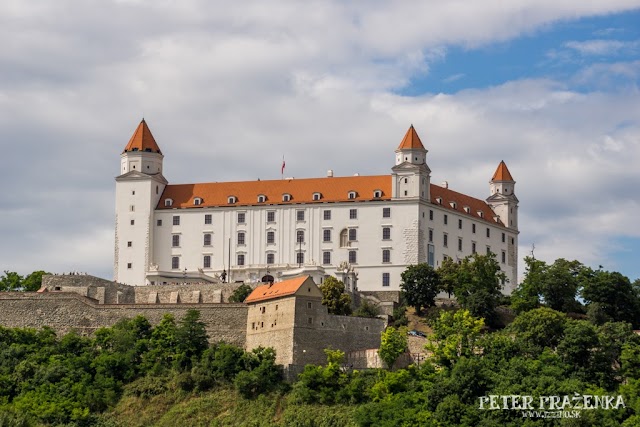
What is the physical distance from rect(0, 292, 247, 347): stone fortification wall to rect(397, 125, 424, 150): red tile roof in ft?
60.9

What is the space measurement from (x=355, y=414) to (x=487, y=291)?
1808cm

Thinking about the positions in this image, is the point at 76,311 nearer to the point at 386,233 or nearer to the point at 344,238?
the point at 344,238

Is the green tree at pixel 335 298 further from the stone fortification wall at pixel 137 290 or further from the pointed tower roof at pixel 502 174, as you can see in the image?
the pointed tower roof at pixel 502 174

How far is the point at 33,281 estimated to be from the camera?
9225 cm

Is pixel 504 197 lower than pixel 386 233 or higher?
higher

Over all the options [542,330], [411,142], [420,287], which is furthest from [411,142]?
[542,330]

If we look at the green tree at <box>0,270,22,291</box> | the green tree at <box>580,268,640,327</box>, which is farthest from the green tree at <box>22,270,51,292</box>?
the green tree at <box>580,268,640,327</box>

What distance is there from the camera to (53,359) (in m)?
79.1

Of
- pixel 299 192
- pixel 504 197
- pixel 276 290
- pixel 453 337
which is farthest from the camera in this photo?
pixel 504 197

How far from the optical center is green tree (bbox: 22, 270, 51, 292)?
91.8 metres

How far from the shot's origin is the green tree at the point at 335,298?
83.5 m

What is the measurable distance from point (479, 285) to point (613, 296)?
724cm

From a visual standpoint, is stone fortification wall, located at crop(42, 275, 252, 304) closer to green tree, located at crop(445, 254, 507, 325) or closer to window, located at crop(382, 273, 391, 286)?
window, located at crop(382, 273, 391, 286)

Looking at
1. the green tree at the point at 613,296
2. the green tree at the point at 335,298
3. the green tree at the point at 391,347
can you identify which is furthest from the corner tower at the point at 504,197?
the green tree at the point at 391,347
